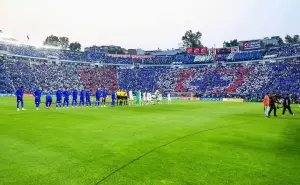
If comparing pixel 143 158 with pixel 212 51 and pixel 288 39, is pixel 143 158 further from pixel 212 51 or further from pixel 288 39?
pixel 288 39

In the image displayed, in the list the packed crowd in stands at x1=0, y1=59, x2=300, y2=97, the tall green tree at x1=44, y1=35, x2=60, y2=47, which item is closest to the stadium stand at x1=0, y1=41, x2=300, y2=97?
the packed crowd in stands at x1=0, y1=59, x2=300, y2=97

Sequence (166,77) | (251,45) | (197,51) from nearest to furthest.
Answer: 1. (251,45)
2. (166,77)
3. (197,51)

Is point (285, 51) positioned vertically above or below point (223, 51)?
below

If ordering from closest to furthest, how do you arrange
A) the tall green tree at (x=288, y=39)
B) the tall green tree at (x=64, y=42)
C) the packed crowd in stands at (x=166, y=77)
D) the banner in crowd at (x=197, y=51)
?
1. the packed crowd in stands at (x=166, y=77)
2. the banner in crowd at (x=197, y=51)
3. the tall green tree at (x=288, y=39)
4. the tall green tree at (x=64, y=42)

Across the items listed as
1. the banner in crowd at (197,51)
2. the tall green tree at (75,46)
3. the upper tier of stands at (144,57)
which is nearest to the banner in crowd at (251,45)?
the upper tier of stands at (144,57)

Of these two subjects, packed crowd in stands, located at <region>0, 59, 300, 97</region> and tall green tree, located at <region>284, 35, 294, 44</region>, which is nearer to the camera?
packed crowd in stands, located at <region>0, 59, 300, 97</region>

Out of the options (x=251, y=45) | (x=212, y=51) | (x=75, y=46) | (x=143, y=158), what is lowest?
A: (x=143, y=158)

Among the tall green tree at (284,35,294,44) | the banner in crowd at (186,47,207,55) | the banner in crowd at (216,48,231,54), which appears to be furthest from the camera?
the tall green tree at (284,35,294,44)

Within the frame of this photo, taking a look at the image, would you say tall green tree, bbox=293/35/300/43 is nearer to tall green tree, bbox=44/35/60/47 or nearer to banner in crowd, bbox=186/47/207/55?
banner in crowd, bbox=186/47/207/55

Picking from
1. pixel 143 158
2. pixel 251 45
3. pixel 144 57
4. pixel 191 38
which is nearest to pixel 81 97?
pixel 143 158

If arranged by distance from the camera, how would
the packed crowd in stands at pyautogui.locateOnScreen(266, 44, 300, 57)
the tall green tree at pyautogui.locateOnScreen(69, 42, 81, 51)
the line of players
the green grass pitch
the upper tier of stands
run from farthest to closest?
the tall green tree at pyautogui.locateOnScreen(69, 42, 81, 51) → the upper tier of stands → the packed crowd in stands at pyautogui.locateOnScreen(266, 44, 300, 57) → the line of players → the green grass pitch

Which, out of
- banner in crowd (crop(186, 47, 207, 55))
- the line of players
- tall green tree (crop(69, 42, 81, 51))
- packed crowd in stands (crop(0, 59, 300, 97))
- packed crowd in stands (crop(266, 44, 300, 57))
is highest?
tall green tree (crop(69, 42, 81, 51))

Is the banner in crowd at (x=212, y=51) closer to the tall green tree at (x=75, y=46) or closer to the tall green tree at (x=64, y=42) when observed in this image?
the tall green tree at (x=75, y=46)

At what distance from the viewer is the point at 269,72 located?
7325 cm
